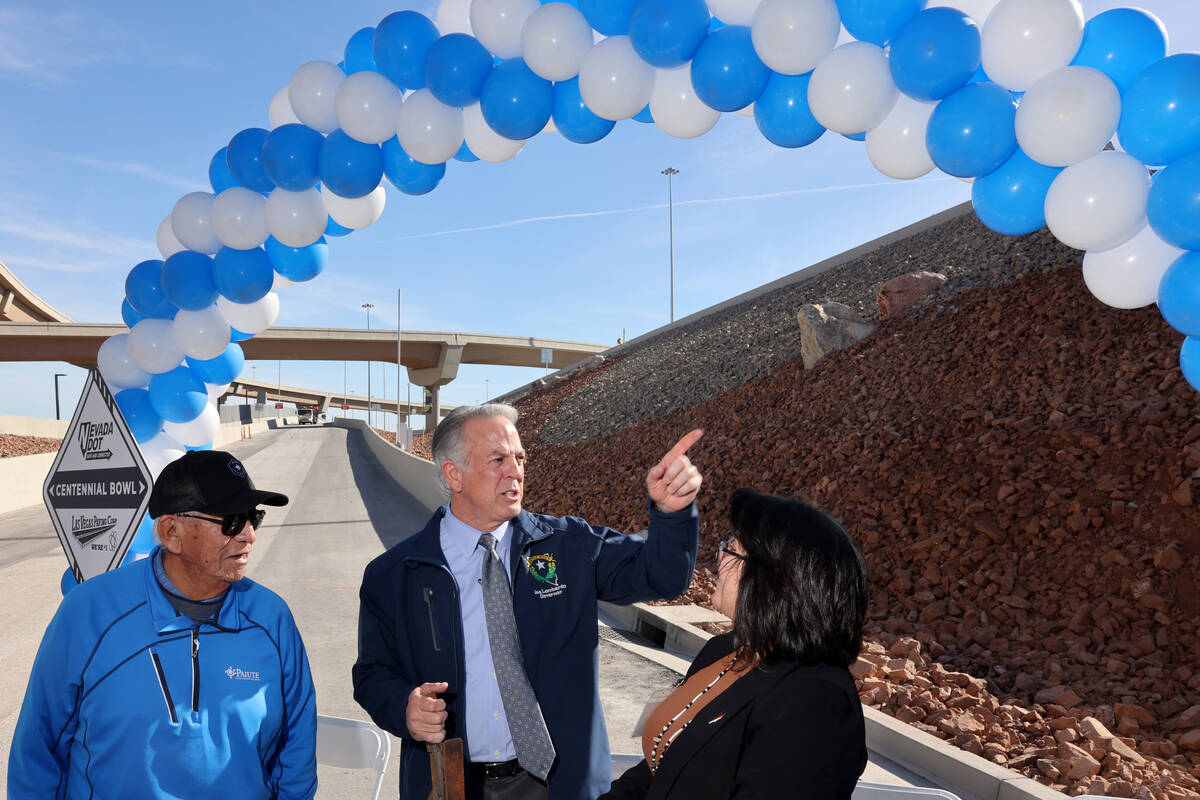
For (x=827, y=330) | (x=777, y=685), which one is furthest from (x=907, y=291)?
(x=777, y=685)

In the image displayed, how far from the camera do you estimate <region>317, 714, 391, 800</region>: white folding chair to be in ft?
12.3

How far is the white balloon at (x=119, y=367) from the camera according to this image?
529cm

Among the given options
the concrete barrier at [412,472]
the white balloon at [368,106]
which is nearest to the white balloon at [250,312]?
the white balloon at [368,106]

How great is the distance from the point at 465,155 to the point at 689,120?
1.74 m

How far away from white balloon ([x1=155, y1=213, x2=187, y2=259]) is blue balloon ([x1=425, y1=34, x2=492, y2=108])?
2264mm

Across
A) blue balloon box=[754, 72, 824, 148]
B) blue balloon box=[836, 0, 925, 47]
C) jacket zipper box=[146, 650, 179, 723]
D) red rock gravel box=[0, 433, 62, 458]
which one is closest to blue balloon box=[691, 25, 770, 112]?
blue balloon box=[754, 72, 824, 148]

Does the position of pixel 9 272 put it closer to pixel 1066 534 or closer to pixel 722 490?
pixel 722 490

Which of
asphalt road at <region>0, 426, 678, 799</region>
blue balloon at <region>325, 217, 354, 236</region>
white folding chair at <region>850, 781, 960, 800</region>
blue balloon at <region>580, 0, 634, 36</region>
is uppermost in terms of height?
blue balloon at <region>580, 0, 634, 36</region>

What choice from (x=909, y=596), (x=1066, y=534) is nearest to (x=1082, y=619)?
(x=1066, y=534)

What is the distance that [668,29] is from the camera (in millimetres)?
4164

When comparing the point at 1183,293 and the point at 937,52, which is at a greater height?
the point at 937,52

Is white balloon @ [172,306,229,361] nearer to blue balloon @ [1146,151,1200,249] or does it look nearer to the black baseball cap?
the black baseball cap

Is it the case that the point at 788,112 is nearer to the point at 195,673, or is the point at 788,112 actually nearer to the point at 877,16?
the point at 877,16

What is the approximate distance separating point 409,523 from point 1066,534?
1365 cm
